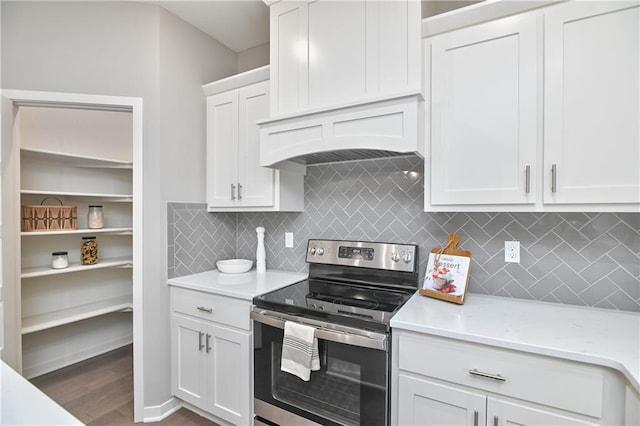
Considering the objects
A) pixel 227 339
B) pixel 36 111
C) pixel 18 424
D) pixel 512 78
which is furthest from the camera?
pixel 36 111

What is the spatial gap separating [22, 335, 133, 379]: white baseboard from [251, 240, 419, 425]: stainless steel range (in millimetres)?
2140

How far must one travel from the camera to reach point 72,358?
2867 millimetres

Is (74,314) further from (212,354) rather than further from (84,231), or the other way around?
(212,354)

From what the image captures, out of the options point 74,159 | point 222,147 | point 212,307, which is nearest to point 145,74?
point 222,147

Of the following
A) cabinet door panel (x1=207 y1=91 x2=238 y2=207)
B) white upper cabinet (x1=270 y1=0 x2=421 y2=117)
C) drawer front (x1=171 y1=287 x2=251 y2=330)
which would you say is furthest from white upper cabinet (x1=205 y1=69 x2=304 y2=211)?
drawer front (x1=171 y1=287 x2=251 y2=330)

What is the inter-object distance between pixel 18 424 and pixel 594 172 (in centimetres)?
200

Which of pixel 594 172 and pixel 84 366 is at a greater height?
pixel 594 172

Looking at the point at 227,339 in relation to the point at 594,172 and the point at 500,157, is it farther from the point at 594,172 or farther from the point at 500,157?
the point at 594,172

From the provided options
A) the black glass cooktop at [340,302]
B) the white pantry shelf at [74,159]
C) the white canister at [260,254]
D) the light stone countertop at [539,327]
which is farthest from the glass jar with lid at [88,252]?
the light stone countertop at [539,327]

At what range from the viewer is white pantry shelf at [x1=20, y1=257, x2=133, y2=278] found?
2.41 meters

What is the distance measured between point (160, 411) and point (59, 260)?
150 cm

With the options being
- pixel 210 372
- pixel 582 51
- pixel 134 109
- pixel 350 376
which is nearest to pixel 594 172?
pixel 582 51

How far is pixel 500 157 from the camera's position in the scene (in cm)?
146

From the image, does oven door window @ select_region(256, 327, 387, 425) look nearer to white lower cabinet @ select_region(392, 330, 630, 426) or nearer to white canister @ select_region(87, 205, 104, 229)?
white lower cabinet @ select_region(392, 330, 630, 426)
